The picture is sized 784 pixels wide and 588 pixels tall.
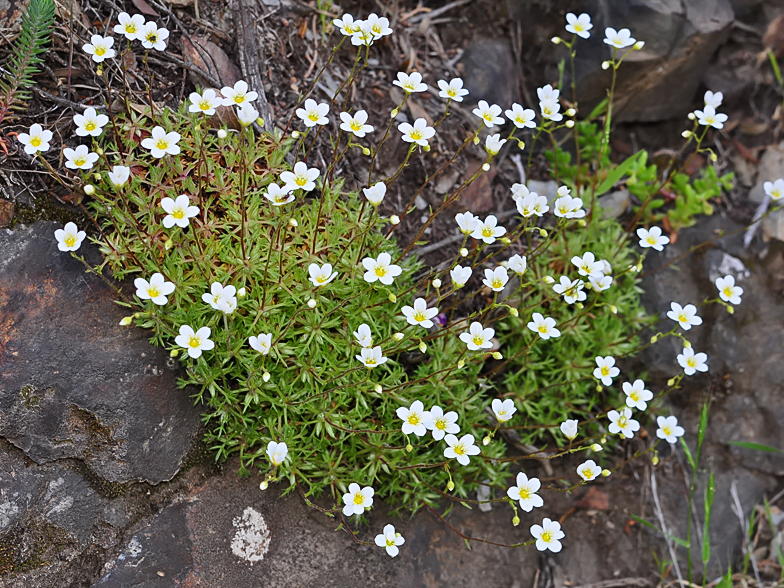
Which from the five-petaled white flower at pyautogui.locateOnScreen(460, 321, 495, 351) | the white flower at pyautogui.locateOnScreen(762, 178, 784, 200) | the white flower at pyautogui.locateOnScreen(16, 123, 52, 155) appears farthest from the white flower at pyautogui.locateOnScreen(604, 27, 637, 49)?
the white flower at pyautogui.locateOnScreen(16, 123, 52, 155)

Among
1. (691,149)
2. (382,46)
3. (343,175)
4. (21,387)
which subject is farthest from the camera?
(691,149)

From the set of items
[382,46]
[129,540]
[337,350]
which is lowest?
[129,540]

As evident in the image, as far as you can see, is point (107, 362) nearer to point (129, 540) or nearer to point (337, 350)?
point (129, 540)

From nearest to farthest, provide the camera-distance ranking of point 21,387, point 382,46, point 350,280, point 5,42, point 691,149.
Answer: point 21,387
point 5,42
point 350,280
point 382,46
point 691,149

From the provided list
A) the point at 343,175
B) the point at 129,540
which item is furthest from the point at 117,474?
the point at 343,175

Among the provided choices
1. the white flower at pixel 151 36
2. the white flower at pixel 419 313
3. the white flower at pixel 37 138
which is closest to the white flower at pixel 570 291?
the white flower at pixel 419 313

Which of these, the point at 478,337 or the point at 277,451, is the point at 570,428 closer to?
the point at 478,337

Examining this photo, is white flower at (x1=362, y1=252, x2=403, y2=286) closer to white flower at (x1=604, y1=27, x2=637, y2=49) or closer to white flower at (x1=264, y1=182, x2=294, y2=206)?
white flower at (x1=264, y1=182, x2=294, y2=206)
